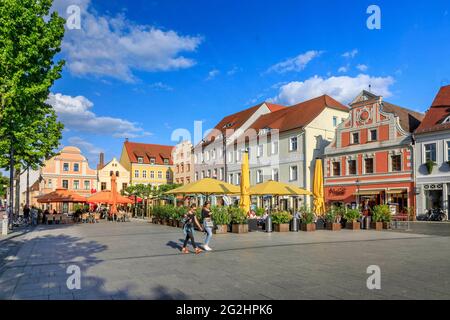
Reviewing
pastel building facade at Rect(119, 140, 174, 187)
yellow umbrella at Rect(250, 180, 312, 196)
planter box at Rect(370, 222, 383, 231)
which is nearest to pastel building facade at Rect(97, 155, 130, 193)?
pastel building facade at Rect(119, 140, 174, 187)

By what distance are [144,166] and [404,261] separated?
6405 cm

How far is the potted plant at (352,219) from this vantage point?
23.1m

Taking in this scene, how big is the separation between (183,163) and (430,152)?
4453cm

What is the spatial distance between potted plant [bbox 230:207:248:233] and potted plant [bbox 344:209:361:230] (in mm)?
6980

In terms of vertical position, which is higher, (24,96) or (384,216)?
(24,96)

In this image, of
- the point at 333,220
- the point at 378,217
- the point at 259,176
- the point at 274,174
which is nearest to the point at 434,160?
the point at 378,217

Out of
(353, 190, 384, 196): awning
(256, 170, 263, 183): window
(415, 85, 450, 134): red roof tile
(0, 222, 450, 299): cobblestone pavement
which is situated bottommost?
(0, 222, 450, 299): cobblestone pavement

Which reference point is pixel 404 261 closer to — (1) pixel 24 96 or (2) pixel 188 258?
(2) pixel 188 258

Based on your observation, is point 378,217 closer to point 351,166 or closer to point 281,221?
point 281,221

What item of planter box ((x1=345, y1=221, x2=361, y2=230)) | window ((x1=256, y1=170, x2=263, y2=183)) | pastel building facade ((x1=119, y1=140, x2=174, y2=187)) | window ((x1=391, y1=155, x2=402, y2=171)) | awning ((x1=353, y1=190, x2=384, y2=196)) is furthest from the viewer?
pastel building facade ((x1=119, y1=140, x2=174, y2=187))

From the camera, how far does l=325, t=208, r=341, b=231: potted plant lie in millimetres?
22219

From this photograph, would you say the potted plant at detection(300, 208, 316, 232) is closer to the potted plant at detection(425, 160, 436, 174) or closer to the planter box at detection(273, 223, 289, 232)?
→ the planter box at detection(273, 223, 289, 232)

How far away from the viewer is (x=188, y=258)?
11.3m

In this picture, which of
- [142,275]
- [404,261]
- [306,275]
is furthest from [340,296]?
[404,261]
